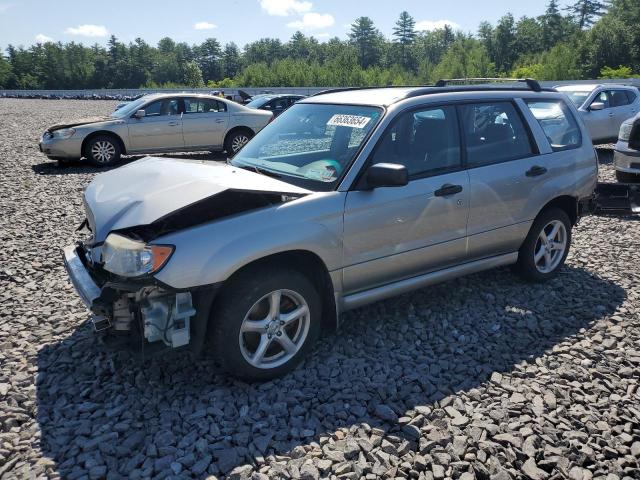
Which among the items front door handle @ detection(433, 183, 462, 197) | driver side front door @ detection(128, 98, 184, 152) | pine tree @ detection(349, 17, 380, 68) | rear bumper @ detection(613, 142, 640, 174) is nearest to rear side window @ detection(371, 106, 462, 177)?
front door handle @ detection(433, 183, 462, 197)

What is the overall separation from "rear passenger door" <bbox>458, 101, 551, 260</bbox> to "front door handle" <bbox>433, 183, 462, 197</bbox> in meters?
0.19

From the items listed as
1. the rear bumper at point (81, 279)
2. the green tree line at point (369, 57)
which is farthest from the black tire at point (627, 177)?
the green tree line at point (369, 57)

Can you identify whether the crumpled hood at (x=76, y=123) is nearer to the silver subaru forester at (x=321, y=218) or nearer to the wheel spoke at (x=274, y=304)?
the silver subaru forester at (x=321, y=218)

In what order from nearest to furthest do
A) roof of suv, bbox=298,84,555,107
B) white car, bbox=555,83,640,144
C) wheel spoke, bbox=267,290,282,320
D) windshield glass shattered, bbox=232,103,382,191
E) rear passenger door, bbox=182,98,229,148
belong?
1. wheel spoke, bbox=267,290,282,320
2. windshield glass shattered, bbox=232,103,382,191
3. roof of suv, bbox=298,84,555,107
4. rear passenger door, bbox=182,98,229,148
5. white car, bbox=555,83,640,144

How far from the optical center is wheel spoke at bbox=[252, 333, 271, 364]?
3443 millimetres

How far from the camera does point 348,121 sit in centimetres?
412

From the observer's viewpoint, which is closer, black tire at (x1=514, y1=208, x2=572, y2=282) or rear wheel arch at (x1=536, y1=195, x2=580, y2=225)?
black tire at (x1=514, y1=208, x2=572, y2=282)

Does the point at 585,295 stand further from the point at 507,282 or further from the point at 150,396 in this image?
the point at 150,396

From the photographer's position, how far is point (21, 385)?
3.51 meters

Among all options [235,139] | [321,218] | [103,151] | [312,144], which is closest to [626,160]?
[312,144]

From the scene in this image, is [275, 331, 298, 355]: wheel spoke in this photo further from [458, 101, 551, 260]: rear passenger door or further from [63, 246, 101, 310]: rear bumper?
[458, 101, 551, 260]: rear passenger door

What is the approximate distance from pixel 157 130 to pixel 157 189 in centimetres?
935

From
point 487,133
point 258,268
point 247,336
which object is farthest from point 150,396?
point 487,133

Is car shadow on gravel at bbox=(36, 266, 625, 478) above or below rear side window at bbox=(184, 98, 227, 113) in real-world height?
below
